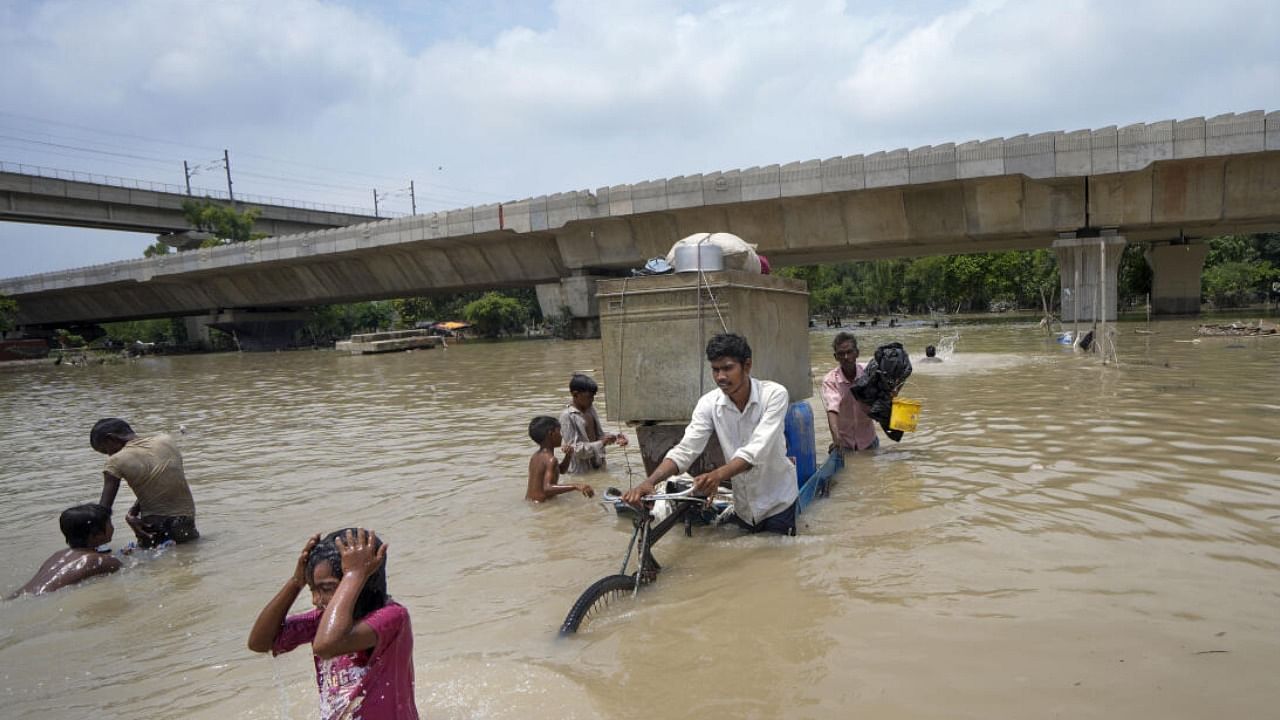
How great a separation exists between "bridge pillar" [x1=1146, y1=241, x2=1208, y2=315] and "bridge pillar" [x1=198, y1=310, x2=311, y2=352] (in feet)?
136

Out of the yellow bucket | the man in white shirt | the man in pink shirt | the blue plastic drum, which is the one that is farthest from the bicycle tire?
the yellow bucket

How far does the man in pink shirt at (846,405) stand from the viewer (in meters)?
6.80

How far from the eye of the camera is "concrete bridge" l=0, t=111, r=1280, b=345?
19.7 m

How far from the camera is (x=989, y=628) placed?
333 centimetres

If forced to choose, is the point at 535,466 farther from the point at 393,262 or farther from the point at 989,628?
the point at 393,262

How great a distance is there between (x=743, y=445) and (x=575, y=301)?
2565 centimetres

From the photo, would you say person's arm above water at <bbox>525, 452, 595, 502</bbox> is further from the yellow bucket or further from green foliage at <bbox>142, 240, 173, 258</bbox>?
green foliage at <bbox>142, 240, 173, 258</bbox>

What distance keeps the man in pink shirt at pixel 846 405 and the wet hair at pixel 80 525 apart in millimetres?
5501

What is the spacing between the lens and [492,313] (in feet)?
152

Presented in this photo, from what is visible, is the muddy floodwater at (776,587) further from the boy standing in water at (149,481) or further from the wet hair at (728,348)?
the wet hair at (728,348)

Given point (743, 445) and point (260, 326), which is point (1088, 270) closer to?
point (743, 445)

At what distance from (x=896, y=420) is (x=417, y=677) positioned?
4.46 meters

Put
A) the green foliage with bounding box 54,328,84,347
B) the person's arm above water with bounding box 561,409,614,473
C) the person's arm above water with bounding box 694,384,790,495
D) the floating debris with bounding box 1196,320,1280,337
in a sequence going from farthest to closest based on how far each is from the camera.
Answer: the green foliage with bounding box 54,328,84,347, the floating debris with bounding box 1196,320,1280,337, the person's arm above water with bounding box 561,409,614,473, the person's arm above water with bounding box 694,384,790,495

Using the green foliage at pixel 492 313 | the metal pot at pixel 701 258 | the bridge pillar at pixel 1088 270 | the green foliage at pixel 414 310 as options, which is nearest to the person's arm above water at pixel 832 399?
the metal pot at pixel 701 258
